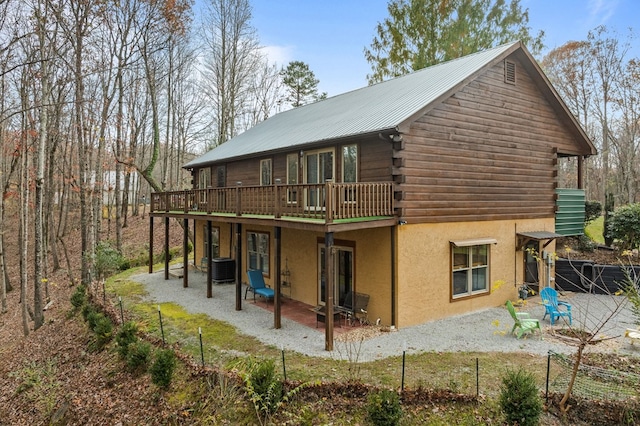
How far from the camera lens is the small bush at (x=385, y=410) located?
223 inches

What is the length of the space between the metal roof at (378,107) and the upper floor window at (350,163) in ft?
2.00

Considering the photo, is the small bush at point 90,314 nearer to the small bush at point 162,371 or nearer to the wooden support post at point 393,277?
the small bush at point 162,371

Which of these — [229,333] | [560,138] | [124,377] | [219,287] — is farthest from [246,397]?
[560,138]

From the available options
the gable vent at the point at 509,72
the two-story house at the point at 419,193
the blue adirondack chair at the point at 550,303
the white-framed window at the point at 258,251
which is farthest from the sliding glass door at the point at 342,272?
the gable vent at the point at 509,72

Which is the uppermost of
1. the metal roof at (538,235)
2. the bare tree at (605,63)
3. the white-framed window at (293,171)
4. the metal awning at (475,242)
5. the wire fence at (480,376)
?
the bare tree at (605,63)

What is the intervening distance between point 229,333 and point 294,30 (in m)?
23.4

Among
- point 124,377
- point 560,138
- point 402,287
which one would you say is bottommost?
point 124,377

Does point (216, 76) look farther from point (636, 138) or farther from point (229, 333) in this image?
point (636, 138)

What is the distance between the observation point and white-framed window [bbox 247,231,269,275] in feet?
48.4

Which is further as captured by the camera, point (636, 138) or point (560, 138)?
point (636, 138)

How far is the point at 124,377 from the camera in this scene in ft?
28.6

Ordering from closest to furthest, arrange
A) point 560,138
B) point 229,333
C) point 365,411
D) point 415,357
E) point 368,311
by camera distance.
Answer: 1. point 365,411
2. point 415,357
3. point 229,333
4. point 368,311
5. point 560,138

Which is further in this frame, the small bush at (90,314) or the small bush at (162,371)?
the small bush at (90,314)

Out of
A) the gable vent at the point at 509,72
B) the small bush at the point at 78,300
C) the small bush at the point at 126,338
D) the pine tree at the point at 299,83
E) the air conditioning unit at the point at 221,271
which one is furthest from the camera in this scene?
the pine tree at the point at 299,83
